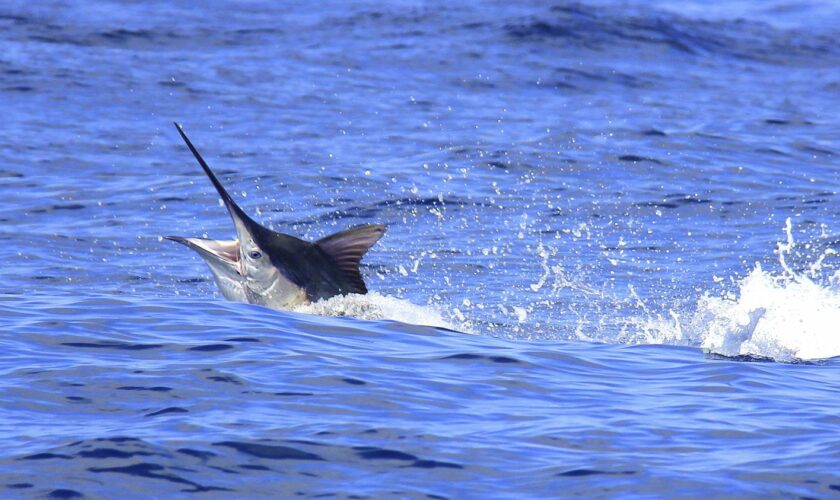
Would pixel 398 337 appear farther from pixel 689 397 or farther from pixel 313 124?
pixel 313 124

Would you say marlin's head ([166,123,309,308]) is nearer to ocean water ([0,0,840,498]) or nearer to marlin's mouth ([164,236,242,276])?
marlin's mouth ([164,236,242,276])

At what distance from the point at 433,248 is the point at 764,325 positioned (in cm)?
587

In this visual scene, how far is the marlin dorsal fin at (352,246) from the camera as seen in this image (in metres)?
10.9

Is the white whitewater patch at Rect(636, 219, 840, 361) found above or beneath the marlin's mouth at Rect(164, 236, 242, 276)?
beneath

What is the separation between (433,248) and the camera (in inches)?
Result: 629

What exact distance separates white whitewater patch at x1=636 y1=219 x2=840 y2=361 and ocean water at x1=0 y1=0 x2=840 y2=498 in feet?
0.13

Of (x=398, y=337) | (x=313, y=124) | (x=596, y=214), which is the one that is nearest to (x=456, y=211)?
(x=596, y=214)

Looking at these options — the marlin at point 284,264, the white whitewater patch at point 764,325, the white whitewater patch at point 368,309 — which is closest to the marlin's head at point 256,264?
the marlin at point 284,264

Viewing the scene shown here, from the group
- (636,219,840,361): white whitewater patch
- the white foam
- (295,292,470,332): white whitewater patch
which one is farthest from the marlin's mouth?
the white foam

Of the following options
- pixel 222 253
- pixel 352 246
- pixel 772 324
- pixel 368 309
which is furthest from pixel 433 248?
pixel 772 324

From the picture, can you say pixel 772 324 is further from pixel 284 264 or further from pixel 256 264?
pixel 256 264

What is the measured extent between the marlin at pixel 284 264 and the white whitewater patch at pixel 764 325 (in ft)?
8.41

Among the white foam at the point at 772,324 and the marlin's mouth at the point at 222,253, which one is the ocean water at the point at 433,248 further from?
the marlin's mouth at the point at 222,253

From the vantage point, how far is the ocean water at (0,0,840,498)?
712 centimetres
